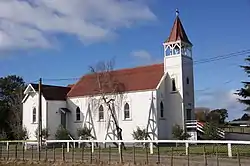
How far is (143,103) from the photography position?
5172 centimetres

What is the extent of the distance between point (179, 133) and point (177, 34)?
1325 centimetres

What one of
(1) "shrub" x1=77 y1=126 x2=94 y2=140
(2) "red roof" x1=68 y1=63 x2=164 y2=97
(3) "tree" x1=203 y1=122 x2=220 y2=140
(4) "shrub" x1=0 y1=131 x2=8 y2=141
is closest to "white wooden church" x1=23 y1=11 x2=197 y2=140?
(2) "red roof" x1=68 y1=63 x2=164 y2=97

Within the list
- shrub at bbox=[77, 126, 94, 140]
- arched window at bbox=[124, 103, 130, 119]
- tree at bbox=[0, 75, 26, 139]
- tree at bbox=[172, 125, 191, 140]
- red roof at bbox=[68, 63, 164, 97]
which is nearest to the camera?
tree at bbox=[172, 125, 191, 140]

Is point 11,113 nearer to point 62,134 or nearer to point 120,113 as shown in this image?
point 62,134

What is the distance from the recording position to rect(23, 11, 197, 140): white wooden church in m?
51.5

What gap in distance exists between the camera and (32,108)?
6072 centimetres

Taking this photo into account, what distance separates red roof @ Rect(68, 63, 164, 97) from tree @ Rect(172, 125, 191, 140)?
223 inches

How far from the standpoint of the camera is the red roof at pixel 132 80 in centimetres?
5256

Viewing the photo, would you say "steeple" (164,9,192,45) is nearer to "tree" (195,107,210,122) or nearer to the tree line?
the tree line

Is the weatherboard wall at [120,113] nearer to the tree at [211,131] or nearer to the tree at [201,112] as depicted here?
the tree at [211,131]

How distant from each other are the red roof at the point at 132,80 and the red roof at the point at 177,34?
3.76 m

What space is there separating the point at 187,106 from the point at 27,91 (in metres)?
23.9

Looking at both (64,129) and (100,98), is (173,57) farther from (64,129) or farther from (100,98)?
(64,129)

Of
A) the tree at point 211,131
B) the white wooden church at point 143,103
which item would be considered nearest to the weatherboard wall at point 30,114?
the white wooden church at point 143,103
